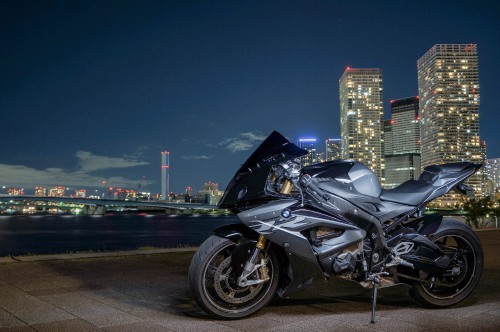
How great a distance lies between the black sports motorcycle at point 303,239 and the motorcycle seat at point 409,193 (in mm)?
11

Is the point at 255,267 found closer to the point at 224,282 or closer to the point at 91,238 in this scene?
the point at 224,282

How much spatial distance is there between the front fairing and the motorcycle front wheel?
37cm

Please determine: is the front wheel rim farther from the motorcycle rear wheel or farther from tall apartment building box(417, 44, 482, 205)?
tall apartment building box(417, 44, 482, 205)

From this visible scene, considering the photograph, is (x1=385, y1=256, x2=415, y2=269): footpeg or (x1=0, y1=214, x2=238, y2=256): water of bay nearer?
(x1=385, y1=256, x2=415, y2=269): footpeg

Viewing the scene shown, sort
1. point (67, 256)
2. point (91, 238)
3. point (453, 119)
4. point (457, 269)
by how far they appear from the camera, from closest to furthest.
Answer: point (457, 269) < point (67, 256) < point (91, 238) < point (453, 119)

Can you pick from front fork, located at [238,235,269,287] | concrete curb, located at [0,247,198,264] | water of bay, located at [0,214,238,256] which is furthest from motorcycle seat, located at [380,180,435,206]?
water of bay, located at [0,214,238,256]

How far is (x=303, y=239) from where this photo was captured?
422cm

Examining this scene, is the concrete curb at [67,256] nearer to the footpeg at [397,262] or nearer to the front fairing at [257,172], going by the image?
the front fairing at [257,172]

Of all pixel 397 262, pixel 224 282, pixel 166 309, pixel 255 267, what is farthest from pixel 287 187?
pixel 166 309

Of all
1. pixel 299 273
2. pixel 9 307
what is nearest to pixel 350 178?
pixel 299 273

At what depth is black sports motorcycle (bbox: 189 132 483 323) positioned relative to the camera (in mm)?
4215

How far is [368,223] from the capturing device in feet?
14.7

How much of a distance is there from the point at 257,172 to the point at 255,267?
81cm

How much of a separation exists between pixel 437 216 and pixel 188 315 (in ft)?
8.55
